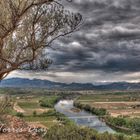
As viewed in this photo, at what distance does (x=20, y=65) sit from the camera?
392 inches

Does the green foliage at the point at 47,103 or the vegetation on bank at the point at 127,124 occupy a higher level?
the green foliage at the point at 47,103

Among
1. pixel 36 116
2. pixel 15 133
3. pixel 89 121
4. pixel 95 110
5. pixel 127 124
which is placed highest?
pixel 15 133

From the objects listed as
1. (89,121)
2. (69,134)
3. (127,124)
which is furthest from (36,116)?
(69,134)

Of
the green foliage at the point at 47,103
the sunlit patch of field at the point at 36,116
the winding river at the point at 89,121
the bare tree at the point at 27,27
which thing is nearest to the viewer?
the bare tree at the point at 27,27

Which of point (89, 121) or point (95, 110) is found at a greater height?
point (95, 110)

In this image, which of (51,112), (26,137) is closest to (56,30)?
(26,137)

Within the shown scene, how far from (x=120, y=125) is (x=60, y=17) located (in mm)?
70556

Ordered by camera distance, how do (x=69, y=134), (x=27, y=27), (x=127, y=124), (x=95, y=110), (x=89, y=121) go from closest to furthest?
(x=27, y=27)
(x=69, y=134)
(x=127, y=124)
(x=89, y=121)
(x=95, y=110)

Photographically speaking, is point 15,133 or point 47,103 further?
point 47,103

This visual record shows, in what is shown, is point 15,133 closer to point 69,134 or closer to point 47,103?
point 69,134

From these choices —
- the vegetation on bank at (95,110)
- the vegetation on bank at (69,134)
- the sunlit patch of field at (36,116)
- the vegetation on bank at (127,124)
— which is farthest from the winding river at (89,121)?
the vegetation on bank at (69,134)

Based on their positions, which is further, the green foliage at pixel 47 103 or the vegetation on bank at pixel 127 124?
the green foliage at pixel 47 103

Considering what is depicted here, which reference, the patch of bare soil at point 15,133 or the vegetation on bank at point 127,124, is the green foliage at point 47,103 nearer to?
the vegetation on bank at point 127,124

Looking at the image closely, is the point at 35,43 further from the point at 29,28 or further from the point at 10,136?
the point at 10,136
